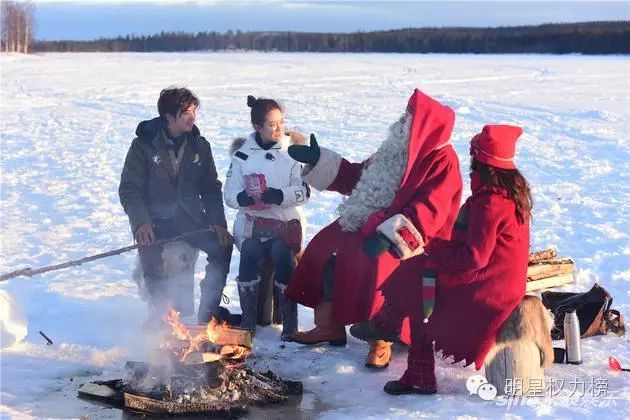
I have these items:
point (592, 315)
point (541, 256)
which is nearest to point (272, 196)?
point (541, 256)

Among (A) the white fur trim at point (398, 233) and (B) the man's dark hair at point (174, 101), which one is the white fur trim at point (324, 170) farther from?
(B) the man's dark hair at point (174, 101)

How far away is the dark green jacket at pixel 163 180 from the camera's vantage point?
17.8ft

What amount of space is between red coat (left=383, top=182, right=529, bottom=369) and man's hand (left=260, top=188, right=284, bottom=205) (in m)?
1.19

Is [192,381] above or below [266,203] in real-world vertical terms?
below

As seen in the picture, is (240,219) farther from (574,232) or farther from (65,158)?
(65,158)

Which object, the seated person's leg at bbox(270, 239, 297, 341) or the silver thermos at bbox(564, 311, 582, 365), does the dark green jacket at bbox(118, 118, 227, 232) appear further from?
the silver thermos at bbox(564, 311, 582, 365)

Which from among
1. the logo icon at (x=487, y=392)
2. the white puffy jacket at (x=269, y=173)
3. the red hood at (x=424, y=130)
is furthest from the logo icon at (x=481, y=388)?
the white puffy jacket at (x=269, y=173)

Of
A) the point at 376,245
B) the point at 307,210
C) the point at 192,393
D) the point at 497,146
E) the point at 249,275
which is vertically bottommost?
the point at 192,393

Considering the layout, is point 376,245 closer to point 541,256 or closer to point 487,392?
point 487,392

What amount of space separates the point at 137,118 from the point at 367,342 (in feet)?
42.4

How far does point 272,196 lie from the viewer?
518cm

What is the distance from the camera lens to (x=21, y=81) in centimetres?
2716

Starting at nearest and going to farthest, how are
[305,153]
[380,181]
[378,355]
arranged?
1. [380,181]
2. [378,355]
3. [305,153]

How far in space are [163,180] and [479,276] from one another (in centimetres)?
231
